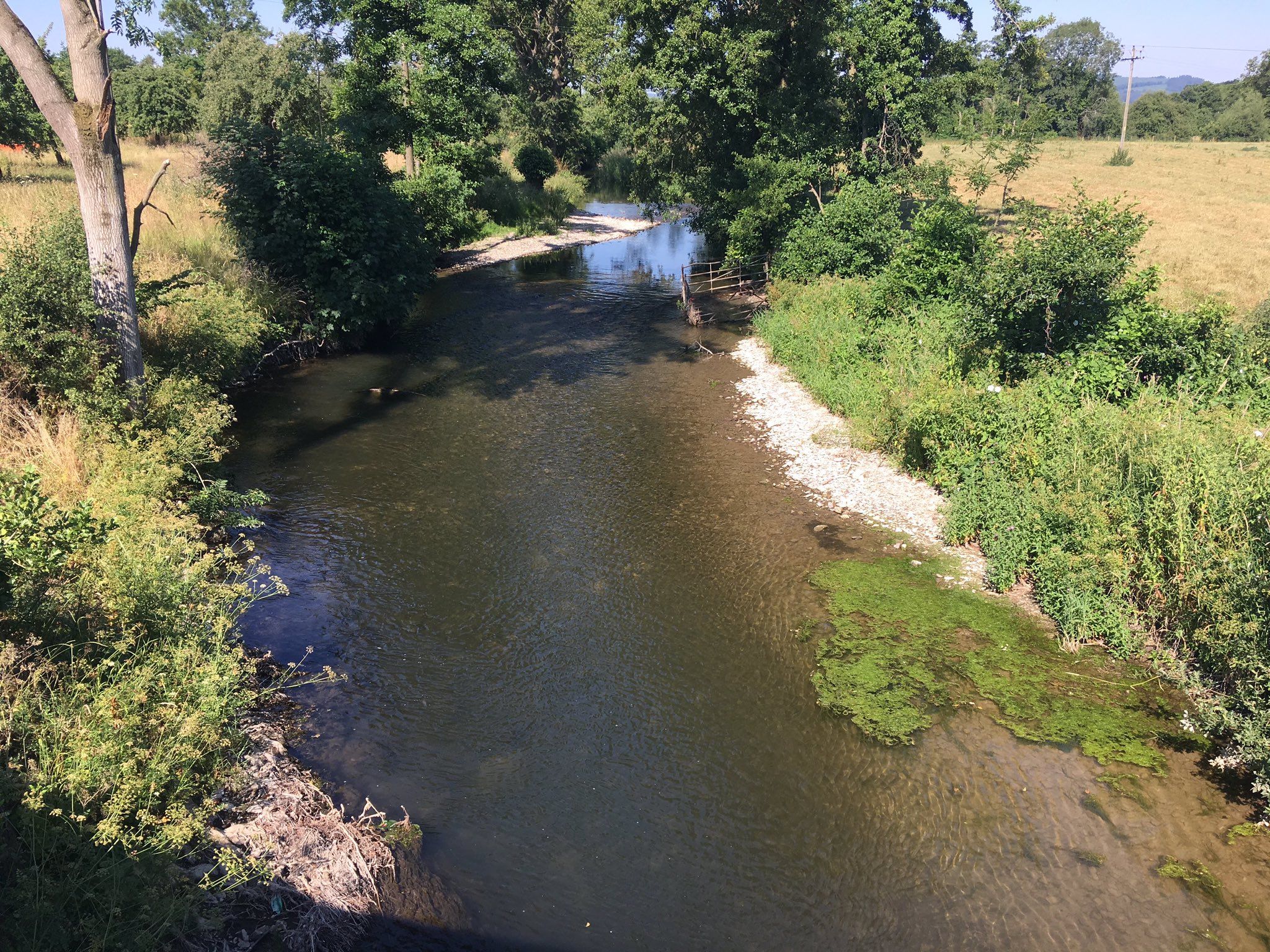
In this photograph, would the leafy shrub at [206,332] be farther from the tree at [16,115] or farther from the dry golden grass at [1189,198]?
the tree at [16,115]

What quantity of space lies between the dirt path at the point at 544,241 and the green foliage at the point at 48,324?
64.2 feet

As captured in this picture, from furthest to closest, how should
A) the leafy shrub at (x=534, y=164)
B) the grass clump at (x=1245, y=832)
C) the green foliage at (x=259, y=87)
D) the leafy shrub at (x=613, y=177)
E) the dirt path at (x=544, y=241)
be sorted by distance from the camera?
the leafy shrub at (x=613, y=177) < the leafy shrub at (x=534, y=164) < the green foliage at (x=259, y=87) < the dirt path at (x=544, y=241) < the grass clump at (x=1245, y=832)

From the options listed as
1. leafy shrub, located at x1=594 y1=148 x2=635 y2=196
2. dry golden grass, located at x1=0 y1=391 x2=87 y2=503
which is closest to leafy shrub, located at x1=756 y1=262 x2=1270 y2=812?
dry golden grass, located at x1=0 y1=391 x2=87 y2=503

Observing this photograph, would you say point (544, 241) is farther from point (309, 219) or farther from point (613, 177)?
point (613, 177)

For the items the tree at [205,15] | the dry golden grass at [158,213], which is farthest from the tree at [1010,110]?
the tree at [205,15]

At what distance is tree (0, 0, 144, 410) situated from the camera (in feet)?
35.0

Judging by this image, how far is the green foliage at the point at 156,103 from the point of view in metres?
40.2

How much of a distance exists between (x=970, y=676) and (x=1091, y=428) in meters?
4.10

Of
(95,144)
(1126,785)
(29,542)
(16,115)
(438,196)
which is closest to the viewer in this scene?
(29,542)

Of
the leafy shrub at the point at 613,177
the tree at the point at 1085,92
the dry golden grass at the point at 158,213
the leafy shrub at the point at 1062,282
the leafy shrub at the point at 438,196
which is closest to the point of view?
the leafy shrub at the point at 1062,282

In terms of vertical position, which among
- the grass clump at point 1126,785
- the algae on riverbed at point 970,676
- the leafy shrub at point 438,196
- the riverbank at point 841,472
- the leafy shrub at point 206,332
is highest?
the leafy shrub at point 438,196

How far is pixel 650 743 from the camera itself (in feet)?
26.1

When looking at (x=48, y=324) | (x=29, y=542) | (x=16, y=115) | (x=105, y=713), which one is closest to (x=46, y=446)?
(x=48, y=324)

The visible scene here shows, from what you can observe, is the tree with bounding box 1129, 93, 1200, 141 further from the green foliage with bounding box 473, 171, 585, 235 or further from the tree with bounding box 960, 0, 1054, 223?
the green foliage with bounding box 473, 171, 585, 235
